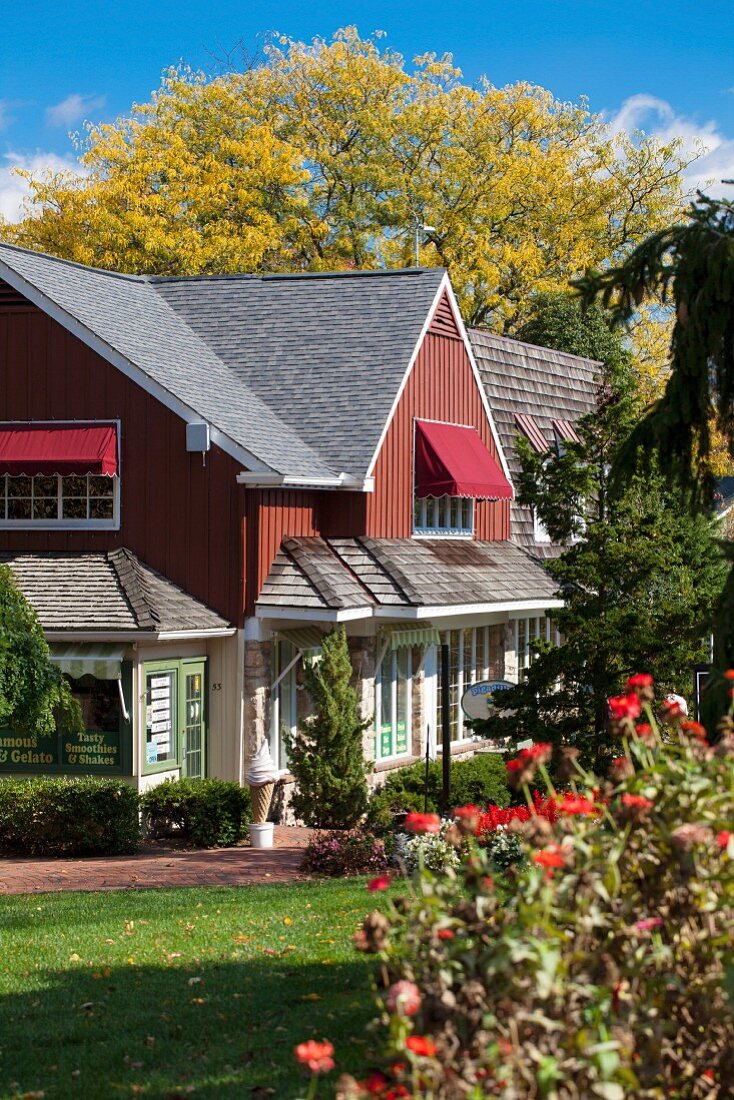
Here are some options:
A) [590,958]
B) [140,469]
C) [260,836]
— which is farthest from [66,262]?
[590,958]

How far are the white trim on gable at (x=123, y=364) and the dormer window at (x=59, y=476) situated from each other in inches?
35.1

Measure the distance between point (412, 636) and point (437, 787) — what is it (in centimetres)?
255

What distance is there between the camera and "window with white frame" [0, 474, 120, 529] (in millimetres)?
21438

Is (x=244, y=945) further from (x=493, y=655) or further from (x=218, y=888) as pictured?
(x=493, y=655)

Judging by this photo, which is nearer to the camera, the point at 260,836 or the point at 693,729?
the point at 693,729

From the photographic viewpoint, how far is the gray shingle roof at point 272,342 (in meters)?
21.7

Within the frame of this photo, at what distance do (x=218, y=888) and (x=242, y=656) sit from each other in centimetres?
583

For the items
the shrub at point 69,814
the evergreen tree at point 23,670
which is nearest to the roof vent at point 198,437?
the evergreen tree at point 23,670

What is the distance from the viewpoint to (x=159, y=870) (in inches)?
662

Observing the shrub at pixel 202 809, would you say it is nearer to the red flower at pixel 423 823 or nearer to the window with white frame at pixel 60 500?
the window with white frame at pixel 60 500

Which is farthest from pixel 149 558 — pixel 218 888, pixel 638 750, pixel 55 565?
pixel 638 750

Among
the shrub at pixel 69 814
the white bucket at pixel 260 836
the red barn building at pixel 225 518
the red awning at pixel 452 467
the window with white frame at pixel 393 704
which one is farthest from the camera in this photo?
the red awning at pixel 452 467

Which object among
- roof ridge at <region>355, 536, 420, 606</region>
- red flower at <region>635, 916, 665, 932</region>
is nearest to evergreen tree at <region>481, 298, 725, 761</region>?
roof ridge at <region>355, 536, 420, 606</region>

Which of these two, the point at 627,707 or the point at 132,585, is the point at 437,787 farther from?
the point at 627,707
